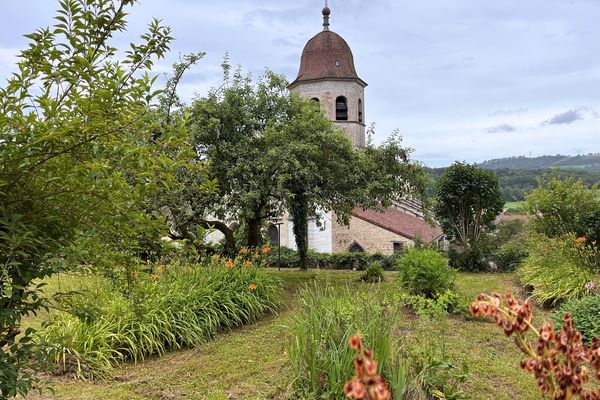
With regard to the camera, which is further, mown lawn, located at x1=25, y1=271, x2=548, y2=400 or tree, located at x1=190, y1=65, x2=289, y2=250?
tree, located at x1=190, y1=65, x2=289, y2=250

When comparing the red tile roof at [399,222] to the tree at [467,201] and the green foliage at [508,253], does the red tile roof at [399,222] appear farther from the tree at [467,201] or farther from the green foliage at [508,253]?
the green foliage at [508,253]

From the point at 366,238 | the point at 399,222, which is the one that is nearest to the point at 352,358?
the point at 366,238

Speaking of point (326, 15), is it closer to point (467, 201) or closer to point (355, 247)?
point (355, 247)

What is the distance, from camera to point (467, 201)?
65.9ft

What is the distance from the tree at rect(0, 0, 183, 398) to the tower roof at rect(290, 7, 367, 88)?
31.8 m

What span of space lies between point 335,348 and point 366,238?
24.5 meters

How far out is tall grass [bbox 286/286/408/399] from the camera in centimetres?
409

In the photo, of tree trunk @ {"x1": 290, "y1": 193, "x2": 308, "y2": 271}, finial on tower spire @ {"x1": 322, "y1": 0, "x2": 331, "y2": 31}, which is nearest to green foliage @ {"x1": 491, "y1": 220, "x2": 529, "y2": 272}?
tree trunk @ {"x1": 290, "y1": 193, "x2": 308, "y2": 271}

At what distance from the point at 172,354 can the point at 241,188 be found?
537 centimetres

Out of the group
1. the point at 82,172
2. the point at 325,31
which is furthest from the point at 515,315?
the point at 325,31

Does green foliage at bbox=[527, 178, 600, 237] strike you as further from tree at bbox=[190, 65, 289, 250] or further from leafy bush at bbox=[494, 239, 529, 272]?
tree at bbox=[190, 65, 289, 250]

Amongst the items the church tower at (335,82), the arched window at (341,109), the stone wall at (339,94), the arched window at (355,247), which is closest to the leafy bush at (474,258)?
the arched window at (355,247)

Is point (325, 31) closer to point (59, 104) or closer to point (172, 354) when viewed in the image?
point (172, 354)

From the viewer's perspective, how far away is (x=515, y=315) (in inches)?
51.8
